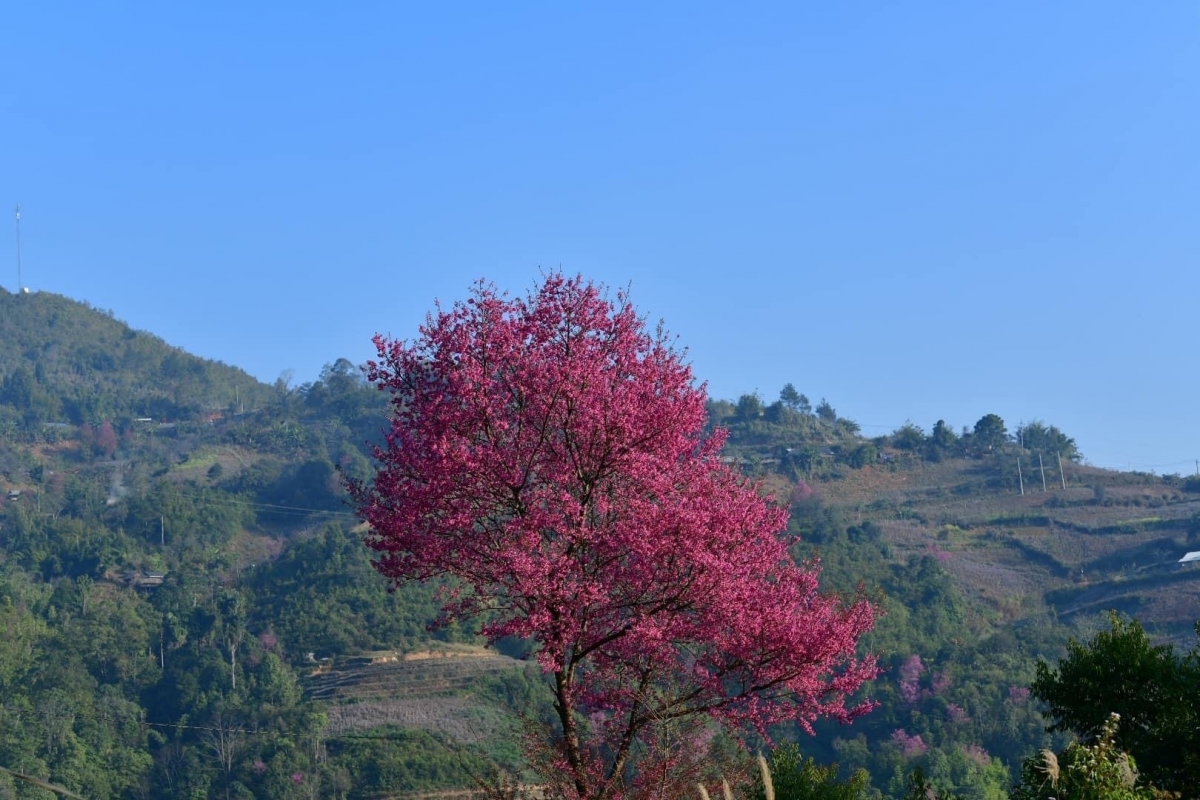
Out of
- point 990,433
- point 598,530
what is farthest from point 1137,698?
point 990,433

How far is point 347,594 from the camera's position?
56031 millimetres

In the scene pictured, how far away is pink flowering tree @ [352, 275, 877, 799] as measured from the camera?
7.05m

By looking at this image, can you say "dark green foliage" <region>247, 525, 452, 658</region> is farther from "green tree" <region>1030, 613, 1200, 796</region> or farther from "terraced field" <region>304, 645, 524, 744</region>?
"green tree" <region>1030, 613, 1200, 796</region>

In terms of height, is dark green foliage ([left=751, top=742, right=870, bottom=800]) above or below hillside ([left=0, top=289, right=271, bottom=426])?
below

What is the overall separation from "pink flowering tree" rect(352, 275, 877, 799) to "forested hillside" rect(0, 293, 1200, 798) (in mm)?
20402

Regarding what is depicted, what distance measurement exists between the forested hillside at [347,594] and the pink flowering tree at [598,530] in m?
20.4

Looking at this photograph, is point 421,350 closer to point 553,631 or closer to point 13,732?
point 553,631

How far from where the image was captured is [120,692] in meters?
48.6

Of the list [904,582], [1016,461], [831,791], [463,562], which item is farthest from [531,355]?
[1016,461]

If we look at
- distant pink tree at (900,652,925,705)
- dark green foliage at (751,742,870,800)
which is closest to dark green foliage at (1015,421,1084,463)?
distant pink tree at (900,652,925,705)

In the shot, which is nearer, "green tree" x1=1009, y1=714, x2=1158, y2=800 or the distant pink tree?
"green tree" x1=1009, y1=714, x2=1158, y2=800

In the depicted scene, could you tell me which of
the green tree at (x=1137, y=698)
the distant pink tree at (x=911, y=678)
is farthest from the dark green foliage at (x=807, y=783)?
the distant pink tree at (x=911, y=678)

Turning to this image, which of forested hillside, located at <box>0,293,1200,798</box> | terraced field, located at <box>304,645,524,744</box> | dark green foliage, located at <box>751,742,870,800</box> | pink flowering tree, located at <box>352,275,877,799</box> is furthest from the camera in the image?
terraced field, located at <box>304,645,524,744</box>

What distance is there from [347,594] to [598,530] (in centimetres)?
5027
